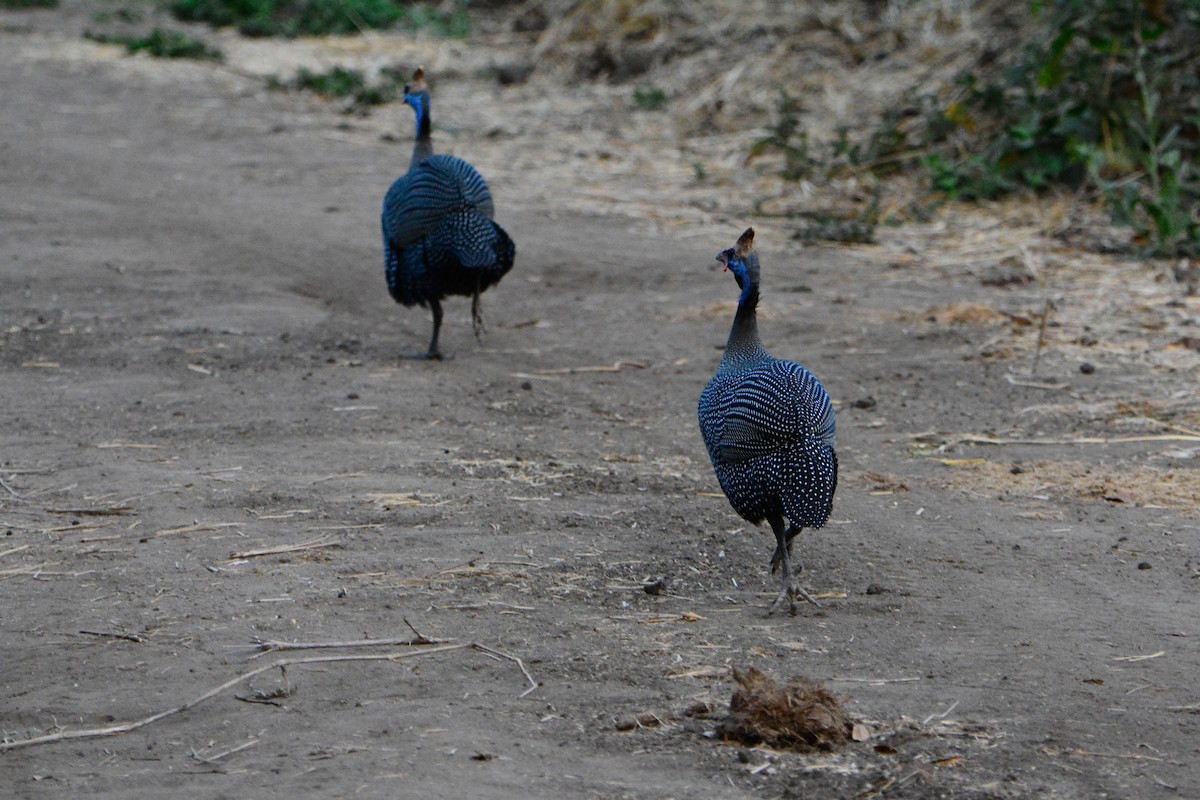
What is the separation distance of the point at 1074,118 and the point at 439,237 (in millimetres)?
5874

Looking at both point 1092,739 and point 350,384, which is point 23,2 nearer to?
point 350,384

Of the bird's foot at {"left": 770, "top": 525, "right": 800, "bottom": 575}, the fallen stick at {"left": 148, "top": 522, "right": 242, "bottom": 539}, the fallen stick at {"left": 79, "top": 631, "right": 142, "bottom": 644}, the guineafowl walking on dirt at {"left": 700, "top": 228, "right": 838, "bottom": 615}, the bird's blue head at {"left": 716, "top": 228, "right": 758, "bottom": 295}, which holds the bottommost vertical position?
the fallen stick at {"left": 79, "top": 631, "right": 142, "bottom": 644}

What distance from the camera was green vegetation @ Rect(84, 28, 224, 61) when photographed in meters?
17.7

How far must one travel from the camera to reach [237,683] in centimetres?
401

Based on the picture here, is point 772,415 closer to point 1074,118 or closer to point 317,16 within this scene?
point 1074,118

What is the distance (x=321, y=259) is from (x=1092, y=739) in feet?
23.4

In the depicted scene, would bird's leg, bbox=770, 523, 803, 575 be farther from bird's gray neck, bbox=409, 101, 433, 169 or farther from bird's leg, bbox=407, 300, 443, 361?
bird's gray neck, bbox=409, 101, 433, 169

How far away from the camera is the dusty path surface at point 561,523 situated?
3.75 m

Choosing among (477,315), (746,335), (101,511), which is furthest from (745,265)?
(477,315)

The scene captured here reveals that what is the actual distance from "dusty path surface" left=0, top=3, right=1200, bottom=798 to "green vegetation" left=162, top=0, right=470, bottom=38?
8862 millimetres

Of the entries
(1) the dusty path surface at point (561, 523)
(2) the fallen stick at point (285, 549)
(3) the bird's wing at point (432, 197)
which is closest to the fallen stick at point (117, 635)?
(1) the dusty path surface at point (561, 523)

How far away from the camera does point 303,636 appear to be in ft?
14.3

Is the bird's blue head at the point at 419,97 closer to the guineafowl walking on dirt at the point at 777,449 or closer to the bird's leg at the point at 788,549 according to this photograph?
the guineafowl walking on dirt at the point at 777,449

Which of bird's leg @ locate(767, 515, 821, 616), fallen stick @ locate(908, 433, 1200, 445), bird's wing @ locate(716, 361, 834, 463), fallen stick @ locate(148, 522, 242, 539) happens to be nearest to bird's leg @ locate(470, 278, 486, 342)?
fallen stick @ locate(908, 433, 1200, 445)
